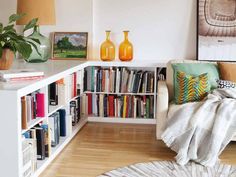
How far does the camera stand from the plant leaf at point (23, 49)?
2.75m

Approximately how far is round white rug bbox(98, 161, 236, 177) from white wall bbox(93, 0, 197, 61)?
5.49 ft

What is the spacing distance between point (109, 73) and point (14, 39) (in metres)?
1.63

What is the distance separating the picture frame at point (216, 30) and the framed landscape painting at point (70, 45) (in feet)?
4.44

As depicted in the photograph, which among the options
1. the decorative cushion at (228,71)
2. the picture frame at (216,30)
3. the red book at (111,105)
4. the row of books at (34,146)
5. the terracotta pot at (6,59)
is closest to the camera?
the row of books at (34,146)

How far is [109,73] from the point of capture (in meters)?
4.30

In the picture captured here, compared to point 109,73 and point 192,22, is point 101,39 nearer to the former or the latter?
point 109,73

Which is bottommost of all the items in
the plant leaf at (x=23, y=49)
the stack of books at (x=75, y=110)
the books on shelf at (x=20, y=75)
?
the stack of books at (x=75, y=110)

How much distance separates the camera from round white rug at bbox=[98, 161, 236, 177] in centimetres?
291

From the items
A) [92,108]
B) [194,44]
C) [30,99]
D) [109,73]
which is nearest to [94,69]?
[109,73]

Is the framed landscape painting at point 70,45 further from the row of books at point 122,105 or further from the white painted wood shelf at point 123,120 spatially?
the white painted wood shelf at point 123,120

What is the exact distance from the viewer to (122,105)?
4.34 metres

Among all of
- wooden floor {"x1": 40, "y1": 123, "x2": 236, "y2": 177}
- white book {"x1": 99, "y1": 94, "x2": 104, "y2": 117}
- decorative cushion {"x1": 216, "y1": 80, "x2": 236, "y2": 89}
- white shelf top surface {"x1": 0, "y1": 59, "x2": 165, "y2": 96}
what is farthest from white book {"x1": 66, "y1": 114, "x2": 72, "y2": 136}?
decorative cushion {"x1": 216, "y1": 80, "x2": 236, "y2": 89}

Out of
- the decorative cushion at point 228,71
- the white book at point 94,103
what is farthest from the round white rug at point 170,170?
the white book at point 94,103

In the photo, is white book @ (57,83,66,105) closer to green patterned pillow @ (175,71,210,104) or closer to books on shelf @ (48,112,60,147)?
books on shelf @ (48,112,60,147)
